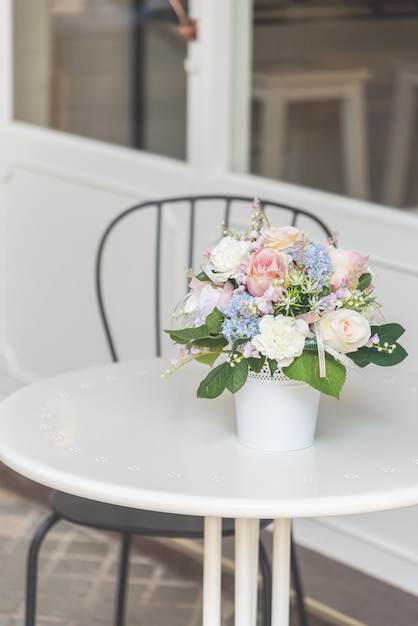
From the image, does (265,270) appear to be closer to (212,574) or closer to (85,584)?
(212,574)

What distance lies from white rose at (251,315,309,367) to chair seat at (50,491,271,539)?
0.66 m

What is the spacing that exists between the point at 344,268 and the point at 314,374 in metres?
0.17

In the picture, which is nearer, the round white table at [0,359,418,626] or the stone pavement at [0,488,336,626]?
the round white table at [0,359,418,626]

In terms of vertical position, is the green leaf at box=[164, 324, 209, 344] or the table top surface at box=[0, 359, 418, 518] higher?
the green leaf at box=[164, 324, 209, 344]

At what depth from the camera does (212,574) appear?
6.37 feet

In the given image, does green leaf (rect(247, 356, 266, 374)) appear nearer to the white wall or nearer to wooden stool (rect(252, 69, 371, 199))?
the white wall

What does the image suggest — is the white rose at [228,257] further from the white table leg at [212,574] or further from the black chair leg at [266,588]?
the black chair leg at [266,588]

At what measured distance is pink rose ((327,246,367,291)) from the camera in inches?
69.8

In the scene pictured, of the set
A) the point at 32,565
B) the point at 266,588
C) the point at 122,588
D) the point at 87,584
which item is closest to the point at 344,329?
the point at 266,588

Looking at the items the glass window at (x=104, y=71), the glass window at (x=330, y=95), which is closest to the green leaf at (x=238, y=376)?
the glass window at (x=330, y=95)

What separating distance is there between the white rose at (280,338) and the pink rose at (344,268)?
0.29 ft

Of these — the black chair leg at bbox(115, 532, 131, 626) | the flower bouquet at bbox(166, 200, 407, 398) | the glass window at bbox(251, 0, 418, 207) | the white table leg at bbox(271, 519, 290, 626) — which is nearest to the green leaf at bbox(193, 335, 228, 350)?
the flower bouquet at bbox(166, 200, 407, 398)

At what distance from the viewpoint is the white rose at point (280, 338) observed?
173 centimetres

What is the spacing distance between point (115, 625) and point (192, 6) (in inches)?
66.0
